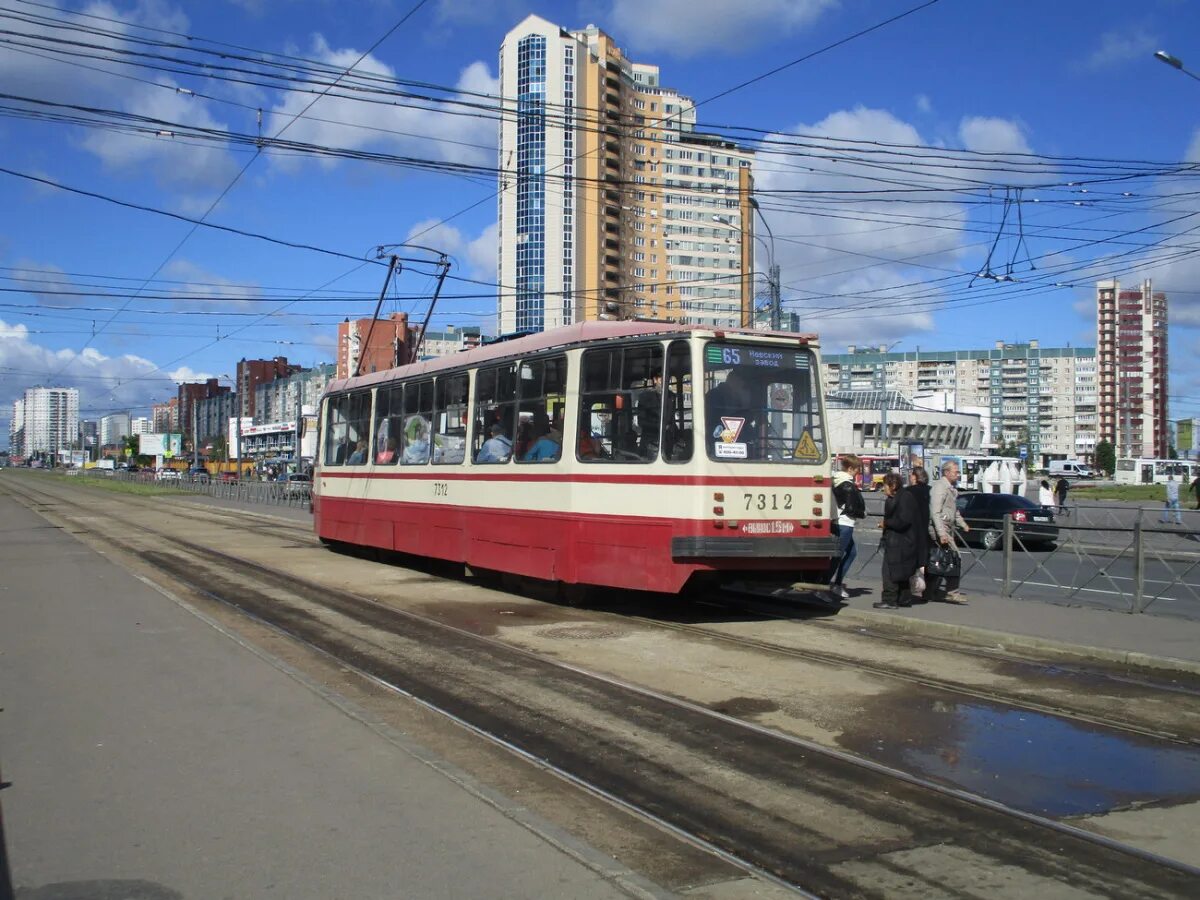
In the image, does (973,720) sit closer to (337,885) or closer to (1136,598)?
(337,885)

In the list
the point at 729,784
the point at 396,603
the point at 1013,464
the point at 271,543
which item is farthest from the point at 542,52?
the point at 729,784

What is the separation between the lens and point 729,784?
609 centimetres

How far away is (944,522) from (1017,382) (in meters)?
174

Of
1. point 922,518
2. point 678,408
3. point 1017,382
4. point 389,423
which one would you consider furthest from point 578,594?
point 1017,382

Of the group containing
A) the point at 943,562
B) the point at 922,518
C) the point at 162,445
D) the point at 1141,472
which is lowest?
the point at 943,562

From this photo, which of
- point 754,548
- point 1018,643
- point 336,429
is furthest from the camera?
point 336,429

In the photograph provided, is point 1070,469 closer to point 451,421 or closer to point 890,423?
point 890,423

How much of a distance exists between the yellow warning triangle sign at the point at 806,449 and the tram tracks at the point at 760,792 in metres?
4.01

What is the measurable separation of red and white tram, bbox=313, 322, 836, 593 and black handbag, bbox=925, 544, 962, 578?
201 cm

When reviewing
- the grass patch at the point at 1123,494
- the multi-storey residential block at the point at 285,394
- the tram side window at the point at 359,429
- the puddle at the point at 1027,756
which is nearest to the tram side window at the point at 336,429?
the tram side window at the point at 359,429

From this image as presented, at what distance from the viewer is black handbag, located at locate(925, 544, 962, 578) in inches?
535

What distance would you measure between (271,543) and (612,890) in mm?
22148

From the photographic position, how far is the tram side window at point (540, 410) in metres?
13.3

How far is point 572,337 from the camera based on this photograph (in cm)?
1316
